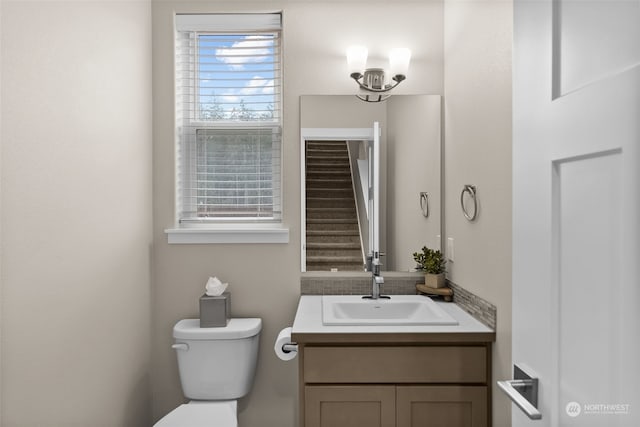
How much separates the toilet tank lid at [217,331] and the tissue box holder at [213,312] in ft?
0.09

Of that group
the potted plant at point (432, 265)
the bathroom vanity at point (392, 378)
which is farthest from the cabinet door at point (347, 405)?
the potted plant at point (432, 265)

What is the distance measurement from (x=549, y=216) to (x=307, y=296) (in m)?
1.62

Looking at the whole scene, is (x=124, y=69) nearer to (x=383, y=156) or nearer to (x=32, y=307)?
(x=32, y=307)

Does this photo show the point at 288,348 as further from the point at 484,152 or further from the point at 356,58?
the point at 356,58

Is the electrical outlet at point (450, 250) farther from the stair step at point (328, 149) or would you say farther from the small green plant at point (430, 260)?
the stair step at point (328, 149)

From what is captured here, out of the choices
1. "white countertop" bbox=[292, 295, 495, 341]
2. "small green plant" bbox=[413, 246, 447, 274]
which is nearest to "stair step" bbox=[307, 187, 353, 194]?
"small green plant" bbox=[413, 246, 447, 274]

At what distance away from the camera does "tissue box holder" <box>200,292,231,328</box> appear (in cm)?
209

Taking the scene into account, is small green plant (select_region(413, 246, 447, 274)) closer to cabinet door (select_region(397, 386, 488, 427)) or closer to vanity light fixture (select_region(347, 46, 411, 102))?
cabinet door (select_region(397, 386, 488, 427))

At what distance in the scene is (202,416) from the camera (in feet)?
6.02

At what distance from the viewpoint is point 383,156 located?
7.30 feet

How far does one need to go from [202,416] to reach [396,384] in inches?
32.6

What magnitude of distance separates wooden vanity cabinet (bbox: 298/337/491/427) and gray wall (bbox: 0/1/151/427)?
0.82m

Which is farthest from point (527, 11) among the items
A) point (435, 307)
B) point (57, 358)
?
point (57, 358)

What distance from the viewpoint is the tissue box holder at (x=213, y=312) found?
2.09 metres
